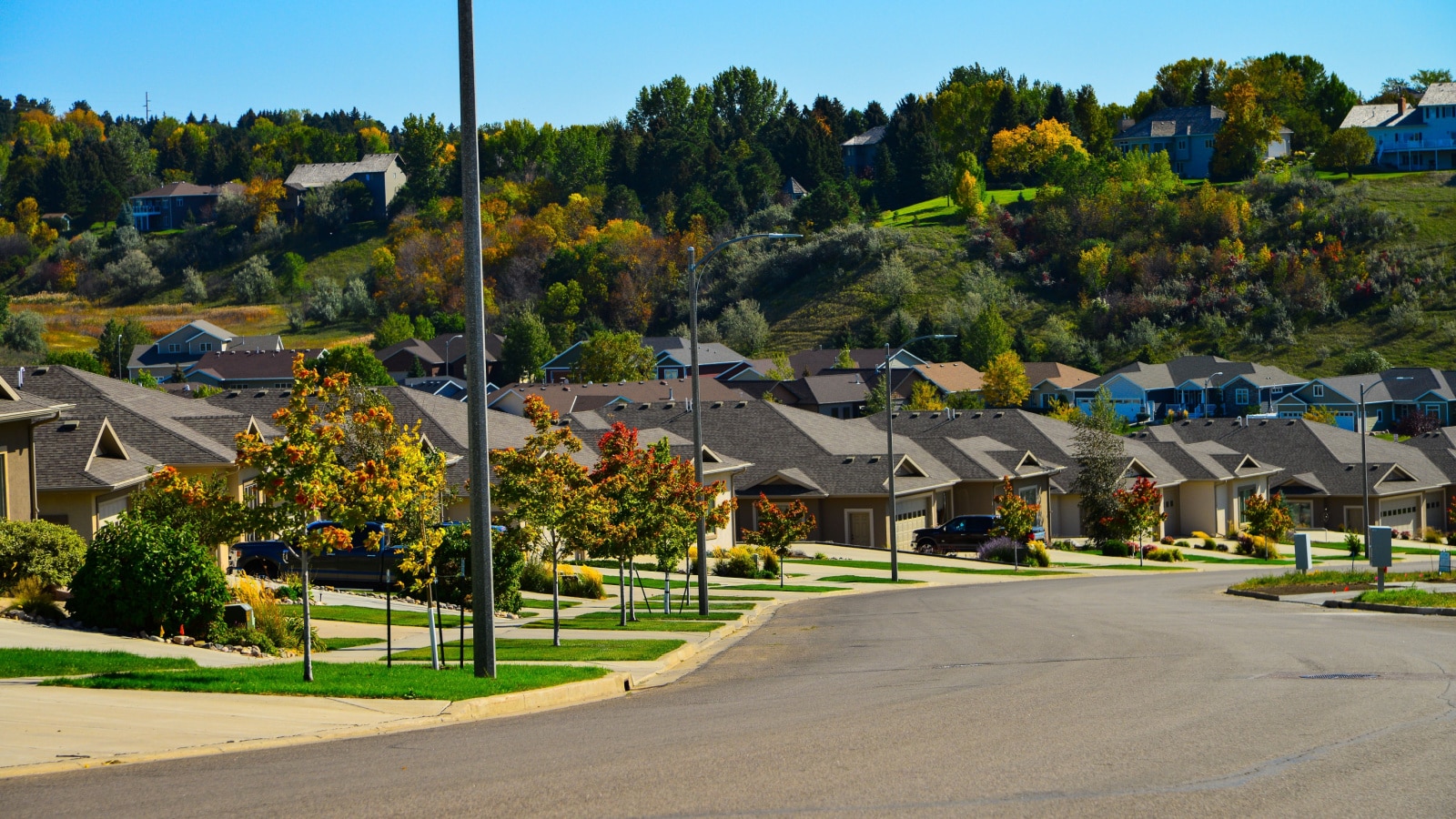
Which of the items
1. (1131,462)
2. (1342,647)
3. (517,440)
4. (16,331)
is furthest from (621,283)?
(1342,647)

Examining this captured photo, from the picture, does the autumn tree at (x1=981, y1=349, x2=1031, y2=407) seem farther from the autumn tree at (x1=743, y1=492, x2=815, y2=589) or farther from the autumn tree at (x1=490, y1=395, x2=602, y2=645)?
the autumn tree at (x1=490, y1=395, x2=602, y2=645)

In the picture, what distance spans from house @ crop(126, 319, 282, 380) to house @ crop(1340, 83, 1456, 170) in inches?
4940

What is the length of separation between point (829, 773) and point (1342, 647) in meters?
12.6

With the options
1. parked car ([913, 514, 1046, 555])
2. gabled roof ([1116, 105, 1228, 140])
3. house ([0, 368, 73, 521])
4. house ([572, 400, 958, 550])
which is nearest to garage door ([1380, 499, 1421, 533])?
house ([572, 400, 958, 550])

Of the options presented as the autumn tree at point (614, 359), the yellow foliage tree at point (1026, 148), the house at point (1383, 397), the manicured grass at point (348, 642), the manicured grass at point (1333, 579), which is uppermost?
the yellow foliage tree at point (1026, 148)

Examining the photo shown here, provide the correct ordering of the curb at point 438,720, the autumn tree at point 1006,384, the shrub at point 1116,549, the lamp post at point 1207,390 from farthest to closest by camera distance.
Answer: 1. the lamp post at point 1207,390
2. the autumn tree at point 1006,384
3. the shrub at point 1116,549
4. the curb at point 438,720

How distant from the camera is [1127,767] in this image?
1138cm

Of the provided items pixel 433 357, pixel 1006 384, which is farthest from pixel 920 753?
pixel 433 357

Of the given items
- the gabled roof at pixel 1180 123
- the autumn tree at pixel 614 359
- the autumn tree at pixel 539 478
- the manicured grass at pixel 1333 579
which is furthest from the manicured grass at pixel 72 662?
the gabled roof at pixel 1180 123

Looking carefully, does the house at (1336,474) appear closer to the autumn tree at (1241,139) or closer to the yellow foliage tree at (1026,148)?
the autumn tree at (1241,139)

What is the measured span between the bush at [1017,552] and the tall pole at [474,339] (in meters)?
41.6

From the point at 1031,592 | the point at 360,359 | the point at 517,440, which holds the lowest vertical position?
the point at 1031,592

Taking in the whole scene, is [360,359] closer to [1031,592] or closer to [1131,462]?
[1131,462]

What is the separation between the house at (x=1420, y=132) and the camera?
166375mm
